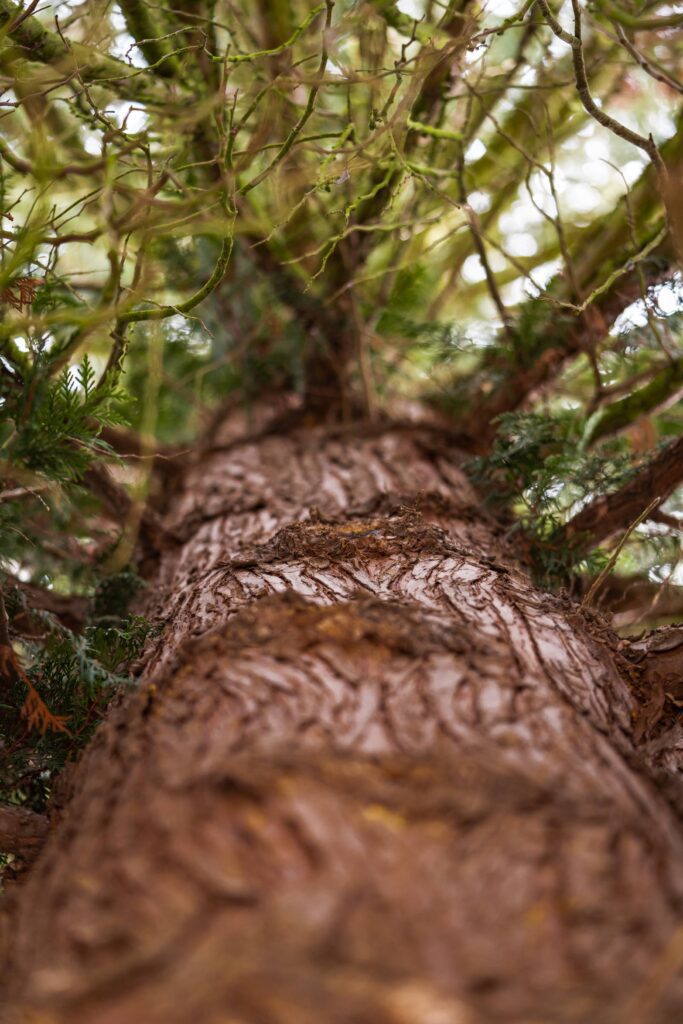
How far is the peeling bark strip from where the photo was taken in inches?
27.4

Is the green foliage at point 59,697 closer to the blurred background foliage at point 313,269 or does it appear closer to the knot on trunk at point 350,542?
the blurred background foliage at point 313,269

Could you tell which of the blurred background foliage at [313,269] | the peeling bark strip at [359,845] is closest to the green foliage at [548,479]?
the blurred background foliage at [313,269]

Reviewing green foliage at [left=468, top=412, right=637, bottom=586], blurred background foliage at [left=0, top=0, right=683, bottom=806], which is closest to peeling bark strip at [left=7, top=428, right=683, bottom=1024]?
blurred background foliage at [left=0, top=0, right=683, bottom=806]

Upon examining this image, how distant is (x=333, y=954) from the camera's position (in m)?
0.71

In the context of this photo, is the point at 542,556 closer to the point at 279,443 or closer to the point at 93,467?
the point at 279,443

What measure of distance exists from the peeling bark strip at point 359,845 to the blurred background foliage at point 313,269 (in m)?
0.49

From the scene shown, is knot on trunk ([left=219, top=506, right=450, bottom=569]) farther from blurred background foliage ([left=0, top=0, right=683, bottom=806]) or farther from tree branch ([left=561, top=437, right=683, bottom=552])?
tree branch ([left=561, top=437, right=683, bottom=552])

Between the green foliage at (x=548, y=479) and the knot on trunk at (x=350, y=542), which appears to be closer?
the knot on trunk at (x=350, y=542)

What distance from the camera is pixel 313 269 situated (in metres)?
2.83

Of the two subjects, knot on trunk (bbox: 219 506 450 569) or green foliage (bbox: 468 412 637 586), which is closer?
knot on trunk (bbox: 219 506 450 569)

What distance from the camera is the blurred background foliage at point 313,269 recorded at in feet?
4.96

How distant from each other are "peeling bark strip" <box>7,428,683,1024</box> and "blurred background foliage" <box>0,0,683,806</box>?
19.2 inches

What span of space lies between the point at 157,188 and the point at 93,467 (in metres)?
0.80

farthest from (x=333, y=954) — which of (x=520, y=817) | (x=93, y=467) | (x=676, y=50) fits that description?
(x=676, y=50)
